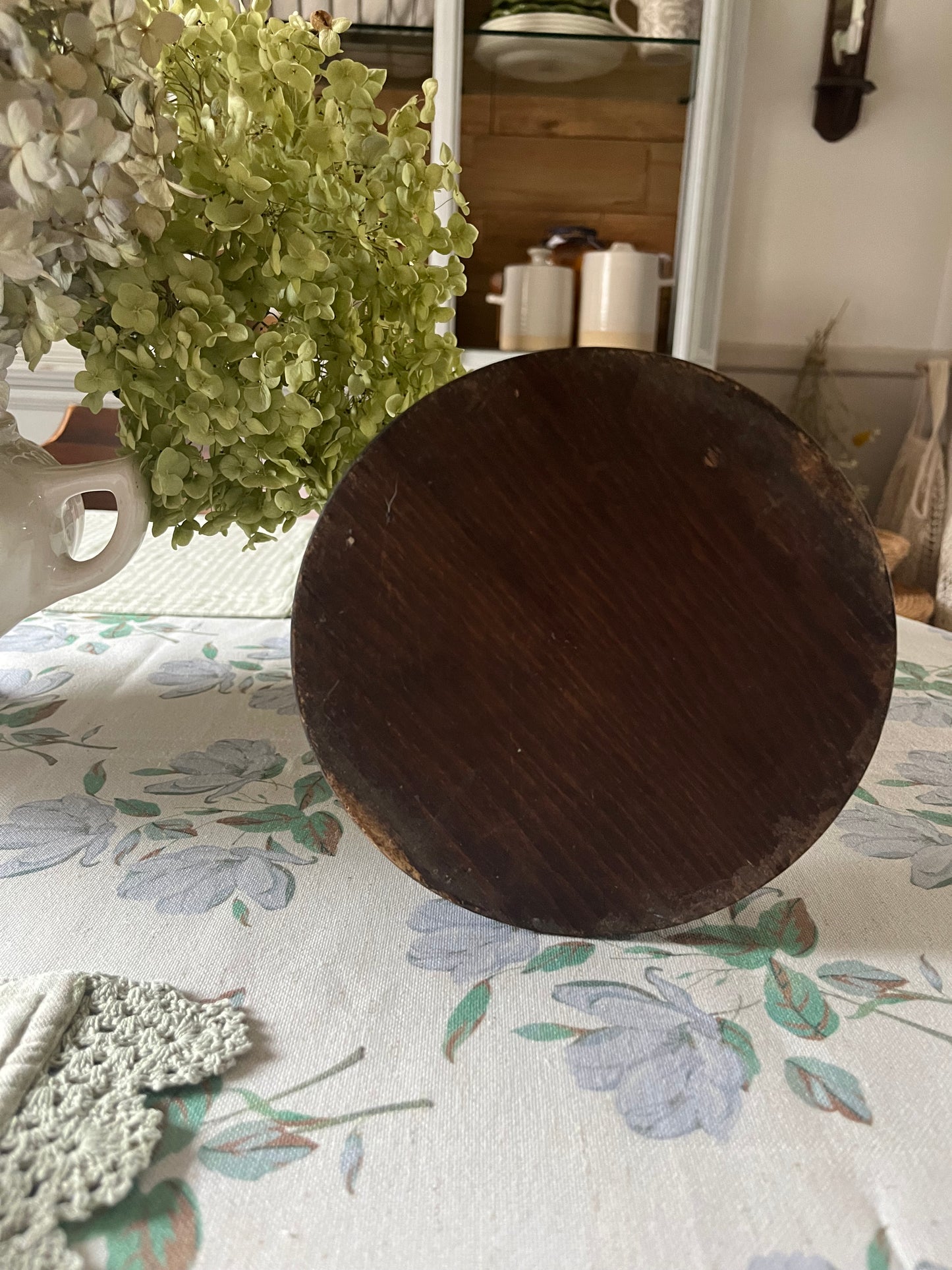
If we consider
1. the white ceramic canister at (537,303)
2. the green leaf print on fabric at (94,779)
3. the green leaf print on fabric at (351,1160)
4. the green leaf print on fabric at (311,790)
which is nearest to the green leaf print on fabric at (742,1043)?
the green leaf print on fabric at (351,1160)

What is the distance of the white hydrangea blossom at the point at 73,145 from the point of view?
40cm

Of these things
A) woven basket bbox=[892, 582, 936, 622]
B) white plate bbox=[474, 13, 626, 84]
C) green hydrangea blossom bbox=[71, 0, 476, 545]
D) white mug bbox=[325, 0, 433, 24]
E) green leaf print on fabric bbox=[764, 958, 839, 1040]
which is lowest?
woven basket bbox=[892, 582, 936, 622]

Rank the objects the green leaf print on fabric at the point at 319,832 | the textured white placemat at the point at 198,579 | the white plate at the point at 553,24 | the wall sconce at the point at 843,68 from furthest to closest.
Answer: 1. the wall sconce at the point at 843,68
2. the white plate at the point at 553,24
3. the textured white placemat at the point at 198,579
4. the green leaf print on fabric at the point at 319,832

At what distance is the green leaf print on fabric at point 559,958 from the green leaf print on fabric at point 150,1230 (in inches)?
6.6

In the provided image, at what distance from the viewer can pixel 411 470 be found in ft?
1.32

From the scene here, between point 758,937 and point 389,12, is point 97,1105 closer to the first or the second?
point 758,937

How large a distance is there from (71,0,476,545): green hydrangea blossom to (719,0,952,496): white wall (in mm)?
1831

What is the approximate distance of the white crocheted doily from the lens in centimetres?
28

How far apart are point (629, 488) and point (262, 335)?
8.5 inches

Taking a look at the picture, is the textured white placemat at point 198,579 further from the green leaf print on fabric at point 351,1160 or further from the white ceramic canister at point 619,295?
the white ceramic canister at point 619,295

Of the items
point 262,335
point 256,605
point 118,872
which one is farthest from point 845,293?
point 118,872

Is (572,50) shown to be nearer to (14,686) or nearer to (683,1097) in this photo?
(14,686)

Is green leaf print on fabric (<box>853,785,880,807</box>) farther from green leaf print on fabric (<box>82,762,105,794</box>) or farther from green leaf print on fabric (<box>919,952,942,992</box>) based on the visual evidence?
green leaf print on fabric (<box>82,762,105,794</box>)

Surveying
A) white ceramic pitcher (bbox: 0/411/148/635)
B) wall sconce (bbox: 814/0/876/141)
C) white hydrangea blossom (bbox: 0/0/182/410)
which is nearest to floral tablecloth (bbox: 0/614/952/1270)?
white ceramic pitcher (bbox: 0/411/148/635)
